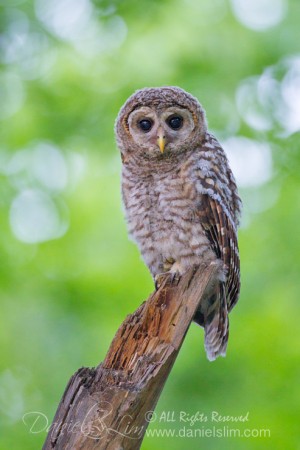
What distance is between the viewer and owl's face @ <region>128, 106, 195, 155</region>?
4375 mm

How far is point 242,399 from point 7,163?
3461 millimetres

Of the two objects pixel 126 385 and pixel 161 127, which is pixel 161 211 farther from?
pixel 126 385

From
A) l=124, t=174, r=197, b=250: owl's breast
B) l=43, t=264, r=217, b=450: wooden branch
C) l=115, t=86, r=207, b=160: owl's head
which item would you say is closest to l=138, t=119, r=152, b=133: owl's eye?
l=115, t=86, r=207, b=160: owl's head

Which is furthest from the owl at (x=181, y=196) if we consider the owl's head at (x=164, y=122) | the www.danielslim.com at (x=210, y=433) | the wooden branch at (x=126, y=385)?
the www.danielslim.com at (x=210, y=433)

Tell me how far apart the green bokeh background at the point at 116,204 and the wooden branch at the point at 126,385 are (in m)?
2.64

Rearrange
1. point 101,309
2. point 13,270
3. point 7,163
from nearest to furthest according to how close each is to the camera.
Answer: point 101,309 < point 13,270 < point 7,163

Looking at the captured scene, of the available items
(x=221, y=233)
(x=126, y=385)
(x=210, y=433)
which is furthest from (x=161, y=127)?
(x=210, y=433)

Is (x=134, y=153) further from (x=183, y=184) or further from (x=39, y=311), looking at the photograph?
(x=39, y=311)

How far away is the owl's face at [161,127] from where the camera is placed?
438cm

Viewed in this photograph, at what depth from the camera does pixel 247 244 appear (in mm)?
7094

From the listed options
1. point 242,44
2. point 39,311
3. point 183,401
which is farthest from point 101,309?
point 242,44

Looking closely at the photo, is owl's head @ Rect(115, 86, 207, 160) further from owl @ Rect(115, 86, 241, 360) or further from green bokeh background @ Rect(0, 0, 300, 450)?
green bokeh background @ Rect(0, 0, 300, 450)

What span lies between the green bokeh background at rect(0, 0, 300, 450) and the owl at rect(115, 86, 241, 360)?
6.15ft

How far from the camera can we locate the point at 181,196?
4273 millimetres
